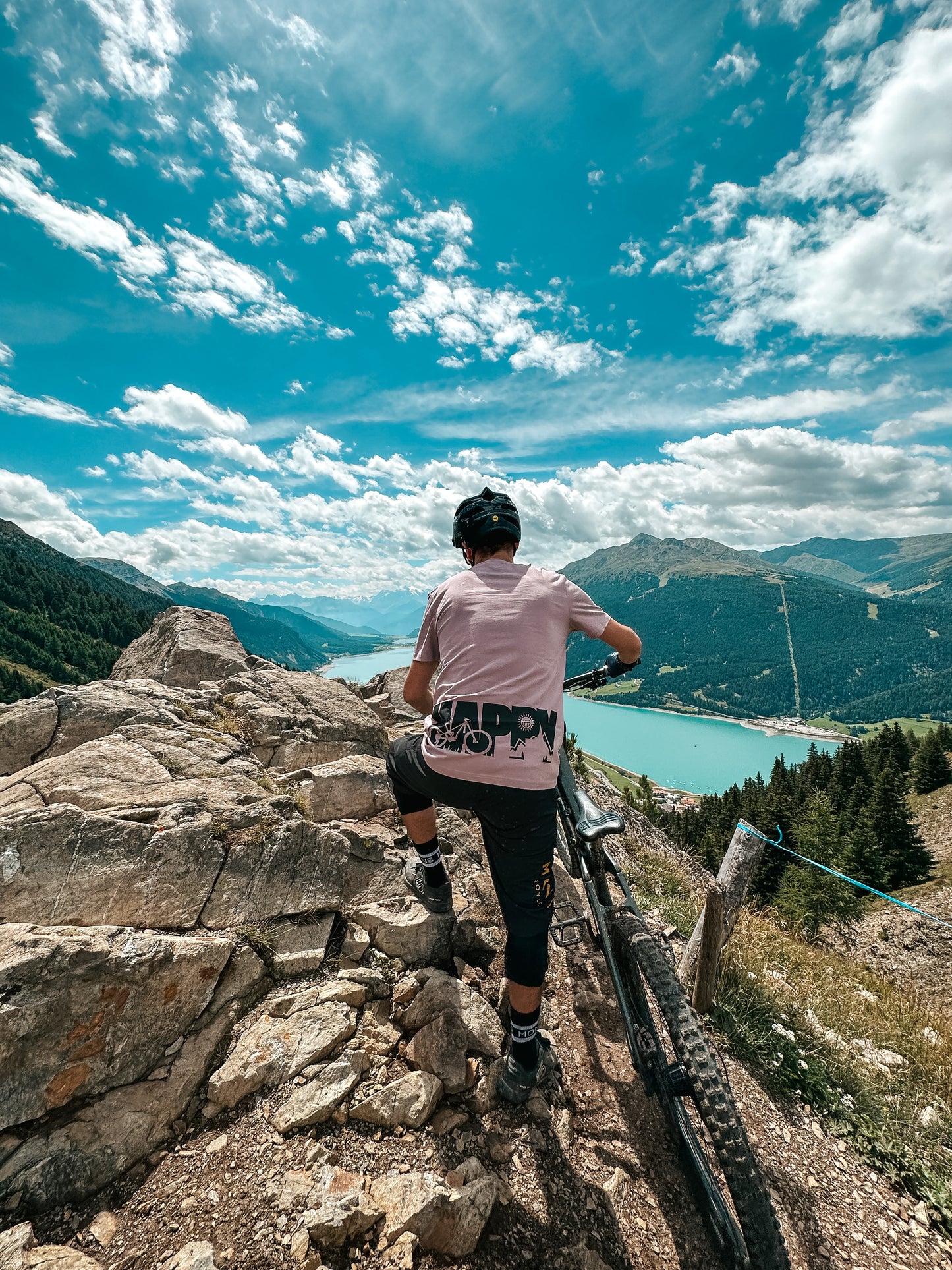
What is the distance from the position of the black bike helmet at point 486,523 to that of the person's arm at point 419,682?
103 cm

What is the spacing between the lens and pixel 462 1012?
13.0 feet

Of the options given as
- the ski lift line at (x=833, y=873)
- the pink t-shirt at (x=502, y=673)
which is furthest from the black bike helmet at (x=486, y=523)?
the ski lift line at (x=833, y=873)

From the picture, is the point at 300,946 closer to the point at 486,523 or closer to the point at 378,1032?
the point at 378,1032

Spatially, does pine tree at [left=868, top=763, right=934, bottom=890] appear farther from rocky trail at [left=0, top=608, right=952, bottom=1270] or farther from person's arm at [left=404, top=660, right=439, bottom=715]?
person's arm at [left=404, top=660, right=439, bottom=715]

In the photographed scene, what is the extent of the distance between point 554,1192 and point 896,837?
49.8 metres

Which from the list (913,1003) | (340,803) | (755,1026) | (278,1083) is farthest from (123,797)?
(913,1003)

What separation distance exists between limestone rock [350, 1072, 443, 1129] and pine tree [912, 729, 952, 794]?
7593 cm

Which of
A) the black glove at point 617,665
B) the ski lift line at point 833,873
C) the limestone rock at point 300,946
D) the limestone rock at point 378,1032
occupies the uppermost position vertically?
the black glove at point 617,665

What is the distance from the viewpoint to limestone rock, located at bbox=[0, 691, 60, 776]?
5.78m

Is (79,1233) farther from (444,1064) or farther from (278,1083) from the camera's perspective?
(444,1064)

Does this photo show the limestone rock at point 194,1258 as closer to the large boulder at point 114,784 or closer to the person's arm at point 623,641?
the large boulder at point 114,784

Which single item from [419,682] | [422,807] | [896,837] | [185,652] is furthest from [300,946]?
[896,837]

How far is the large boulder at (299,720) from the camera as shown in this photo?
7.91 meters

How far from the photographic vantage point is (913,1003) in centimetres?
601
